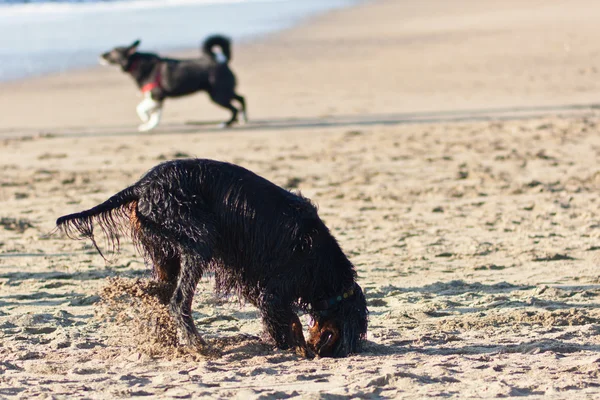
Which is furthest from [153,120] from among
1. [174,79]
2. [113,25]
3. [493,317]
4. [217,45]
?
[113,25]

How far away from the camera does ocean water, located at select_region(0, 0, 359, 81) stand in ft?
73.2

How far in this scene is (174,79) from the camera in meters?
12.7

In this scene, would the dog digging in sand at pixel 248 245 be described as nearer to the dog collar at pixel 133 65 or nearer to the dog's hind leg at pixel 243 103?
the dog's hind leg at pixel 243 103

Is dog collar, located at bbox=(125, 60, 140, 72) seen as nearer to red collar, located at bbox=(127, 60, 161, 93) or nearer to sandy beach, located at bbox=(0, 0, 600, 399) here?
red collar, located at bbox=(127, 60, 161, 93)

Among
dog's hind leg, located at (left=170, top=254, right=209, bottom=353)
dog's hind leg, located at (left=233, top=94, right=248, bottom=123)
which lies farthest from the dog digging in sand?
dog's hind leg, located at (left=233, top=94, right=248, bottom=123)

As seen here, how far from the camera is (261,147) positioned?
36.0 ft

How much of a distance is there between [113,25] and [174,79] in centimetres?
2022

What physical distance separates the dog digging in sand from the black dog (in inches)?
333

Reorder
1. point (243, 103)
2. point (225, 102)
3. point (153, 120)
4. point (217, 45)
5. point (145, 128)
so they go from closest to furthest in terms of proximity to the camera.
A: point (145, 128), point (153, 120), point (225, 102), point (243, 103), point (217, 45)

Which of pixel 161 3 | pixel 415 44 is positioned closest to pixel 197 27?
pixel 415 44

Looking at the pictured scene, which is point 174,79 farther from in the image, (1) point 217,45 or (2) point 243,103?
(2) point 243,103

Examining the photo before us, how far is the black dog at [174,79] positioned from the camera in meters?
12.7

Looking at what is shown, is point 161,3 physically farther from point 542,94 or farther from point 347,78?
point 542,94

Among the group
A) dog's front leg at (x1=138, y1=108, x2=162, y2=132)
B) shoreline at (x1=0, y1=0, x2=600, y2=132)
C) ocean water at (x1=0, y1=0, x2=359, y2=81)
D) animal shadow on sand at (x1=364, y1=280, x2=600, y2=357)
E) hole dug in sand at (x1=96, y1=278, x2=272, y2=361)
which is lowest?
animal shadow on sand at (x1=364, y1=280, x2=600, y2=357)
